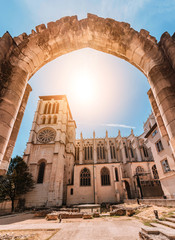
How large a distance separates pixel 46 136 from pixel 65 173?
921 cm

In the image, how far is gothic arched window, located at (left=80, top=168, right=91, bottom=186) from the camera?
2558 cm

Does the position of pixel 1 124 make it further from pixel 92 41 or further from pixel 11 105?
pixel 92 41

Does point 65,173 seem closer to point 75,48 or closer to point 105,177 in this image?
point 105,177

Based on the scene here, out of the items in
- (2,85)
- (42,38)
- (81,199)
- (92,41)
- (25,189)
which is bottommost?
(81,199)

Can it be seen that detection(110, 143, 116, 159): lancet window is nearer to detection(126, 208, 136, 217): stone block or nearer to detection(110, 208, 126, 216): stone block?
detection(110, 208, 126, 216): stone block

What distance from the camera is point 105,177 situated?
84.9ft

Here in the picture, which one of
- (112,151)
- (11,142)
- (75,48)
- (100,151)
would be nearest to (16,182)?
(11,142)

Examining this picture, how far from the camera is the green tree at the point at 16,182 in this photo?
18.5 m

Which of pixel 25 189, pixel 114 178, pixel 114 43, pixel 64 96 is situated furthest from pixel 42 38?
pixel 64 96

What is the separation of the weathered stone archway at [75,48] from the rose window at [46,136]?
A: 24007 millimetres

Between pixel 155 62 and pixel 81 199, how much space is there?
27113 mm

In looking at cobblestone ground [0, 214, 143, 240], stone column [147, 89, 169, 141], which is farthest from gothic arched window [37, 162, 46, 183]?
stone column [147, 89, 169, 141]

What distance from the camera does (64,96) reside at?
33.4 metres

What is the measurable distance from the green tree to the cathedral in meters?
1.23
